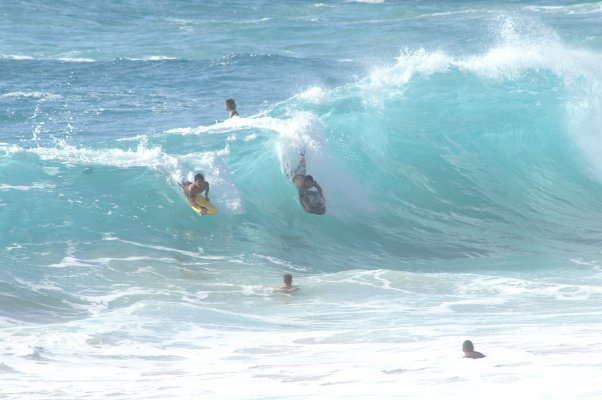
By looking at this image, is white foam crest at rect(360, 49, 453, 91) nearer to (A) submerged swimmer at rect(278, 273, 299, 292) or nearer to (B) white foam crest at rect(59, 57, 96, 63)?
(A) submerged swimmer at rect(278, 273, 299, 292)

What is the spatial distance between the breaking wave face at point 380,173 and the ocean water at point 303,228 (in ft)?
0.17

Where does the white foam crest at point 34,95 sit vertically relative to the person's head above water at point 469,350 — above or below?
above

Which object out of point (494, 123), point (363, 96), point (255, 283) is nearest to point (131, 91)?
point (363, 96)

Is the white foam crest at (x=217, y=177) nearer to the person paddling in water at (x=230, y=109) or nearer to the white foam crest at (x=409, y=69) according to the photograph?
the person paddling in water at (x=230, y=109)

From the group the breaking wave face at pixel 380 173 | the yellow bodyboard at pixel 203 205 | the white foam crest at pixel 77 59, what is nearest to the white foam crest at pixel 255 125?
the breaking wave face at pixel 380 173

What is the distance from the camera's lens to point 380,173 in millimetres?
20375

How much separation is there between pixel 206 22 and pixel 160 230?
2569 cm

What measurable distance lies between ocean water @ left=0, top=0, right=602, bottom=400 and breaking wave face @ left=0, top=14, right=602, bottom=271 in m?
0.05

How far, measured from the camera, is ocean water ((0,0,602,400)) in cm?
1062

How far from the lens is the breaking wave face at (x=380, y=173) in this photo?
56.7 ft

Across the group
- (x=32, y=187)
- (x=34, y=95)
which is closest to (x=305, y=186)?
(x=32, y=187)

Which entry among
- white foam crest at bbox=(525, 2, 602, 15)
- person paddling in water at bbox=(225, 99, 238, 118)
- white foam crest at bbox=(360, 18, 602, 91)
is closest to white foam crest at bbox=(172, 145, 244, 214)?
person paddling in water at bbox=(225, 99, 238, 118)

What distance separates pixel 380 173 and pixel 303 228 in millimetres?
2926

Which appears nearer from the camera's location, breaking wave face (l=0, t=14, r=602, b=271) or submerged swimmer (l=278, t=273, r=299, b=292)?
submerged swimmer (l=278, t=273, r=299, b=292)
